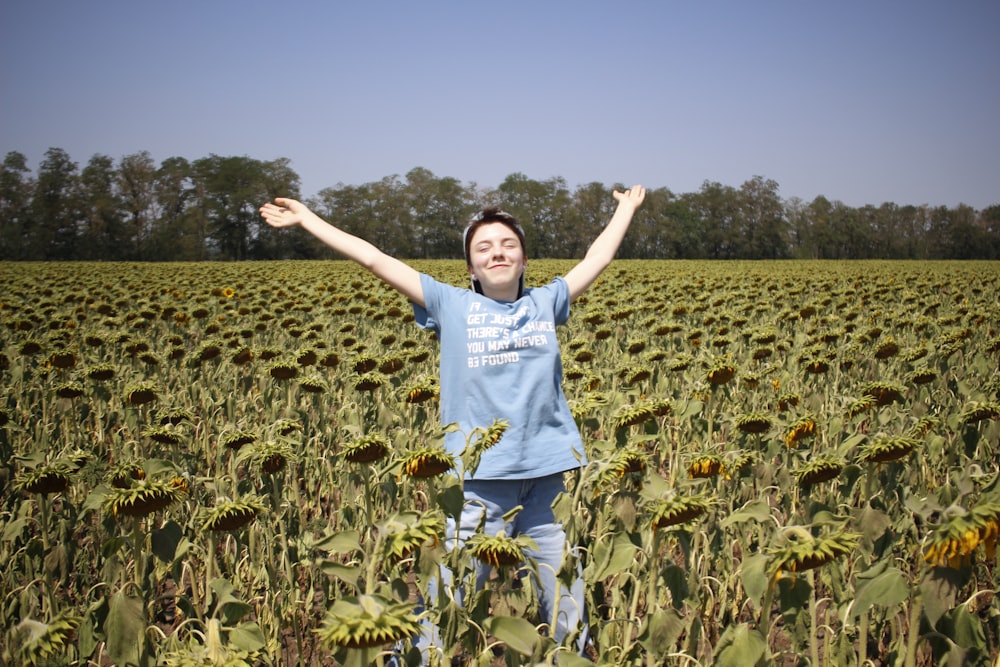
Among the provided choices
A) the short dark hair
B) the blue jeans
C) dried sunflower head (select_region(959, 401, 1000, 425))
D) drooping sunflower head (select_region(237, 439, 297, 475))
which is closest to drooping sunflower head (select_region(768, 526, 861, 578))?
the blue jeans

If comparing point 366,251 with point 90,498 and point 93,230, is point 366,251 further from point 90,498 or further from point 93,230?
point 93,230

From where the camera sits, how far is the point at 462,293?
286 cm

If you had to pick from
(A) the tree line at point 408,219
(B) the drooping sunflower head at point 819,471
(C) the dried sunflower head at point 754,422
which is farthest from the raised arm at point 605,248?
(A) the tree line at point 408,219

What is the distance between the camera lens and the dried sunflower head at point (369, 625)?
1122 mm

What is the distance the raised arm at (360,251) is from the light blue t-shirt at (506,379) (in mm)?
60

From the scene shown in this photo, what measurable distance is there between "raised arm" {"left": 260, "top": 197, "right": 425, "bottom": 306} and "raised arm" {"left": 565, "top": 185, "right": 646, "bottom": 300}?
27.3 inches

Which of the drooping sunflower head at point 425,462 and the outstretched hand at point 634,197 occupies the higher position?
the outstretched hand at point 634,197

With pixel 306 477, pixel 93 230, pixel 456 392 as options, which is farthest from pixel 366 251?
pixel 93 230

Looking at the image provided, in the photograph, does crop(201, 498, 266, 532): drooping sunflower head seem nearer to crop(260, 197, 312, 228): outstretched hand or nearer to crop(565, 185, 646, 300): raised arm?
crop(260, 197, 312, 228): outstretched hand

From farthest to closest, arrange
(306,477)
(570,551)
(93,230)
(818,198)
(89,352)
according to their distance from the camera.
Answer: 1. (818,198)
2. (93,230)
3. (89,352)
4. (306,477)
5. (570,551)

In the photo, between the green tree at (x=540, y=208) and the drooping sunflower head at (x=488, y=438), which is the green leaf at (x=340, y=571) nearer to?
the drooping sunflower head at (x=488, y=438)

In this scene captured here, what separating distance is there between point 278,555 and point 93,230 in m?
76.2

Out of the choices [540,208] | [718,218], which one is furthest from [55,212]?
[718,218]

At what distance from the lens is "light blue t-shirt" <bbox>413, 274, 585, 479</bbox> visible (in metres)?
2.51
